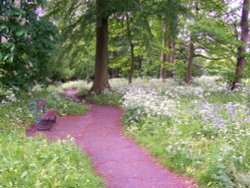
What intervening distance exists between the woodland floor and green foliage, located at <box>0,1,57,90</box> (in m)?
1.87

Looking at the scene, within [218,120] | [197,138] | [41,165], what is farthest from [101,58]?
[41,165]

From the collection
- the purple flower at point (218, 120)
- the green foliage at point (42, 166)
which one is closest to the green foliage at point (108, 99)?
the purple flower at point (218, 120)

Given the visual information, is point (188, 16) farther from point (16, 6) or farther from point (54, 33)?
point (16, 6)

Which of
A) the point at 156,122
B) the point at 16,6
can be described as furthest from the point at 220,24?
the point at 16,6

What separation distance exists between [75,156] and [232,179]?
2.83m

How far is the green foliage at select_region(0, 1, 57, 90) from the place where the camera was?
8.20m

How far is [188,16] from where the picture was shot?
560 inches

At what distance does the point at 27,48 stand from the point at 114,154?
16.3 ft

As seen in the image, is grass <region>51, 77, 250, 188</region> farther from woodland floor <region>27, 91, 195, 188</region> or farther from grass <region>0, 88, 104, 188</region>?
grass <region>0, 88, 104, 188</region>

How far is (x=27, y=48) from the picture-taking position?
374 inches

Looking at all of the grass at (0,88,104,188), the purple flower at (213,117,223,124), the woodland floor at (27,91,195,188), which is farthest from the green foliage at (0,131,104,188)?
the purple flower at (213,117,223,124)

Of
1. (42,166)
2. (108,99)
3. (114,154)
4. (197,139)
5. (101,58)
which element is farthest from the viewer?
(101,58)

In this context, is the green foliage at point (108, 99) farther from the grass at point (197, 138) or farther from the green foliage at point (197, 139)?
the green foliage at point (197, 139)

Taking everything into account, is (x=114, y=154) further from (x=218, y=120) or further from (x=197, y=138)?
(x=218, y=120)
